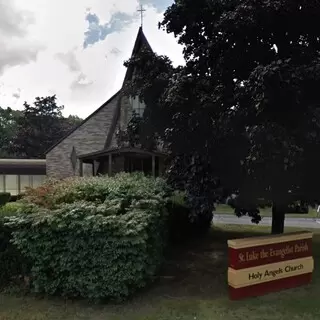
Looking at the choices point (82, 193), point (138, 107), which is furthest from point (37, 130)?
point (82, 193)

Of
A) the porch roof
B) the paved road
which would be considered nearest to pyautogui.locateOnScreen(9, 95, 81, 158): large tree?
the porch roof

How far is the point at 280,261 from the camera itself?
20.2 ft

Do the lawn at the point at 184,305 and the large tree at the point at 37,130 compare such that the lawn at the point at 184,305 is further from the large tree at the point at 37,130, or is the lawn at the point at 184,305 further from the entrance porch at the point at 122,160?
the large tree at the point at 37,130

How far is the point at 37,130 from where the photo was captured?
1941 inches

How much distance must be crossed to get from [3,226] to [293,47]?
245 inches

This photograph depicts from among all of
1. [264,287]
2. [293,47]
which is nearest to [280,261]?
[264,287]

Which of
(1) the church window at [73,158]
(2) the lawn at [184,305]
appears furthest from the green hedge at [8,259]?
(1) the church window at [73,158]

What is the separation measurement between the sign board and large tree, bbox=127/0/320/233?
1.25 metres

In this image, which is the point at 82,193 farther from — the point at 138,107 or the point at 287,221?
the point at 138,107

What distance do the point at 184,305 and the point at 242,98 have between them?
3.54m

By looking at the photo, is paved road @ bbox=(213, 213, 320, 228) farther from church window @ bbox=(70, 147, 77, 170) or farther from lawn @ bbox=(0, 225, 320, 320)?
church window @ bbox=(70, 147, 77, 170)

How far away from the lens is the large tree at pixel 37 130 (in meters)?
48.2

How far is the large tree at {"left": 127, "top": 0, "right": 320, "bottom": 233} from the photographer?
6.07 meters

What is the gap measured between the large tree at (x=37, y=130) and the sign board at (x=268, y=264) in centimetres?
4378
